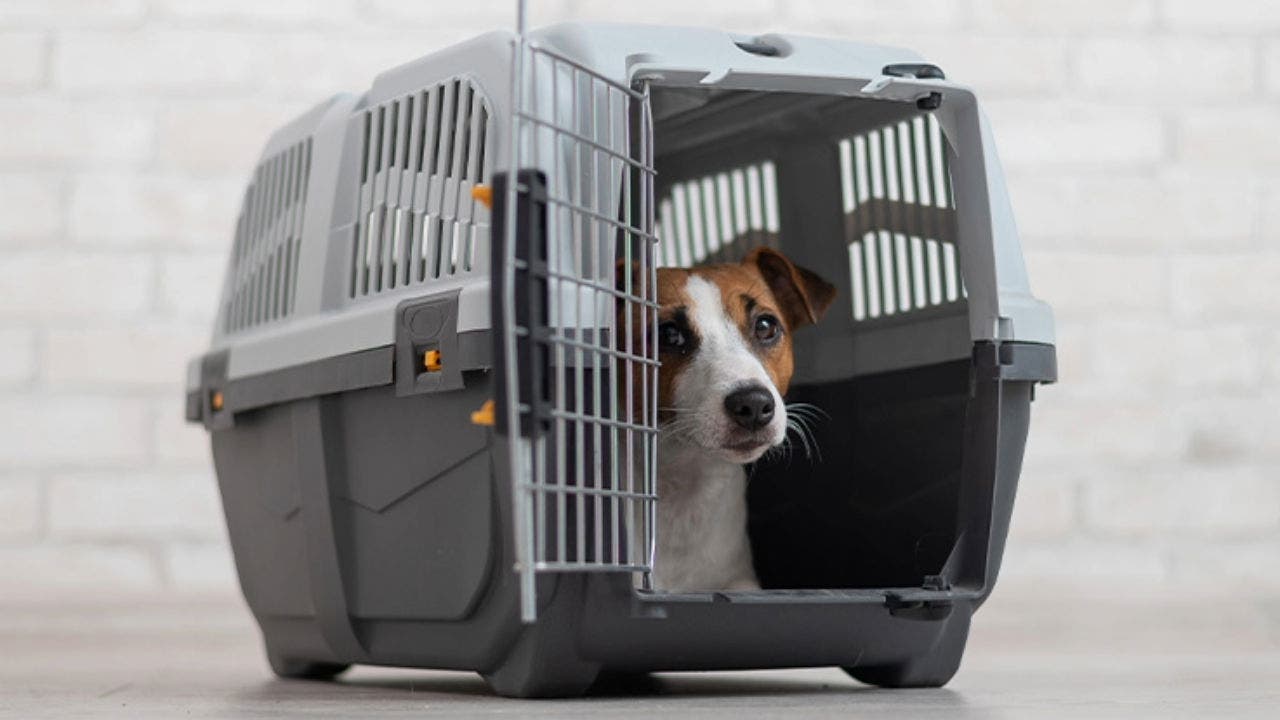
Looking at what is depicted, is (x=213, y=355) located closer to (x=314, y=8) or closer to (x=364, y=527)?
(x=364, y=527)

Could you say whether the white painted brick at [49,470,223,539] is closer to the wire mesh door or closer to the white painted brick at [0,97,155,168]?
the white painted brick at [0,97,155,168]

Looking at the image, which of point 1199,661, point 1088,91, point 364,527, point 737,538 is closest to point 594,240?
point 364,527

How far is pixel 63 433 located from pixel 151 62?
2.09ft

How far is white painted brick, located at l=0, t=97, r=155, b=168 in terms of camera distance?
3.09 metres

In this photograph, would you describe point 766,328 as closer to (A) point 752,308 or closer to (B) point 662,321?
(A) point 752,308

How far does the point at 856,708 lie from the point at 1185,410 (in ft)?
5.25

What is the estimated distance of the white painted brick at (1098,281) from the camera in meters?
3.20

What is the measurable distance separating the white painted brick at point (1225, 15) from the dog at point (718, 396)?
1173 mm

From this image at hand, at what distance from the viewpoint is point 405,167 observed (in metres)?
2.06

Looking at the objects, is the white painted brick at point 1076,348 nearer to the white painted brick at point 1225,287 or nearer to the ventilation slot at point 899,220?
the white painted brick at point 1225,287

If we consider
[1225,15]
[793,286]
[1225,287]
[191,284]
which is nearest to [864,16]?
[1225,15]

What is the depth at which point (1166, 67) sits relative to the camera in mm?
3273

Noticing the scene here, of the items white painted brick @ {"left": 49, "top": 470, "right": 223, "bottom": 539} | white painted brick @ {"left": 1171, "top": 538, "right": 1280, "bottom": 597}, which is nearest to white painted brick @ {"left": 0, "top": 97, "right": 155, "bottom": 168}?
white painted brick @ {"left": 49, "top": 470, "right": 223, "bottom": 539}

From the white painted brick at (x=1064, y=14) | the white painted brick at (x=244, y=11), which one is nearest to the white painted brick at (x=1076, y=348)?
the white painted brick at (x=1064, y=14)
